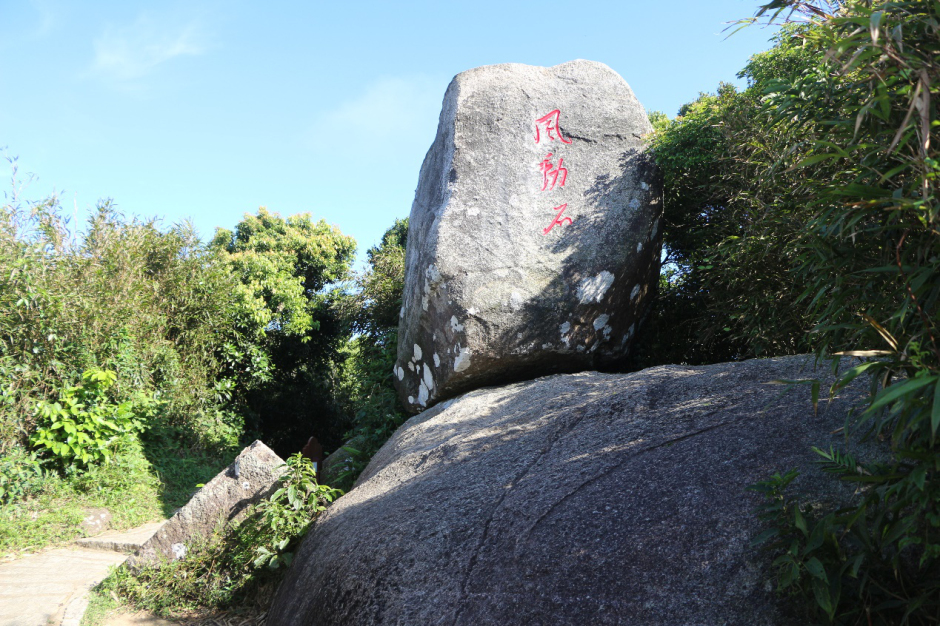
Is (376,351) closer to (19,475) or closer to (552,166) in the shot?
(552,166)

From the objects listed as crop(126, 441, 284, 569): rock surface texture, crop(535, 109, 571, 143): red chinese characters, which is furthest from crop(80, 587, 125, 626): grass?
crop(535, 109, 571, 143): red chinese characters

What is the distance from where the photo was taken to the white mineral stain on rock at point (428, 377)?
534cm

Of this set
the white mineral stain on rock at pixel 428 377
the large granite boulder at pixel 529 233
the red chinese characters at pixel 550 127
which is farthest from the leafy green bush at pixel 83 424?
the red chinese characters at pixel 550 127

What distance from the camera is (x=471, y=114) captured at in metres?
5.46

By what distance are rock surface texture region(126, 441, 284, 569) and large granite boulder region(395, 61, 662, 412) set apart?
1562mm

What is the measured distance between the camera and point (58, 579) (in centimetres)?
453

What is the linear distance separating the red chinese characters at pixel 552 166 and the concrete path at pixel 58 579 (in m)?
4.22

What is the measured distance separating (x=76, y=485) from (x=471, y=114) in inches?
211

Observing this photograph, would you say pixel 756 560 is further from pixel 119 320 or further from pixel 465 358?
pixel 119 320

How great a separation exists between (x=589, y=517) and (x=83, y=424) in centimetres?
596

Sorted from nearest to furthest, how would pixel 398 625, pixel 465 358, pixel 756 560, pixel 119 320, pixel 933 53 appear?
pixel 933 53
pixel 756 560
pixel 398 625
pixel 465 358
pixel 119 320

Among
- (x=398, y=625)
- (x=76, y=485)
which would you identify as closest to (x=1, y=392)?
(x=76, y=485)

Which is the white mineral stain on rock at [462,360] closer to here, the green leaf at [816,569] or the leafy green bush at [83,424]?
the green leaf at [816,569]

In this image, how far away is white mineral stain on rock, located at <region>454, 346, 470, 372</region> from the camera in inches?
A: 194
